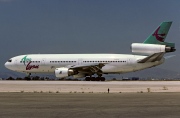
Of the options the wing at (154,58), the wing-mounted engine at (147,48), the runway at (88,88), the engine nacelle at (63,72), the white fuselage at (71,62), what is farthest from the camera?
the white fuselage at (71,62)

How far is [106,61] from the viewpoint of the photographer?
162 ft

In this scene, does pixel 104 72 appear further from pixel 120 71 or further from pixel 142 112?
pixel 142 112

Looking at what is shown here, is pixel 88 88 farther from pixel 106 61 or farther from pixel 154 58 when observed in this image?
pixel 106 61

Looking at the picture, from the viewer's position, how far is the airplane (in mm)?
47594

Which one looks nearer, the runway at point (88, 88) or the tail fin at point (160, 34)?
the runway at point (88, 88)

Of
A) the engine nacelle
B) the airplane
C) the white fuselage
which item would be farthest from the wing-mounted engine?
the engine nacelle

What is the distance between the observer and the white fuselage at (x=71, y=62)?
4859 cm

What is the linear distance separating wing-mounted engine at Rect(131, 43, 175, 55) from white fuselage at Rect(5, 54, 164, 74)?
111cm

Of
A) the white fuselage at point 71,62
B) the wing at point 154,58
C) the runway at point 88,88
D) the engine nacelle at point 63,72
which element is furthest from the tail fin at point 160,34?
the runway at point 88,88

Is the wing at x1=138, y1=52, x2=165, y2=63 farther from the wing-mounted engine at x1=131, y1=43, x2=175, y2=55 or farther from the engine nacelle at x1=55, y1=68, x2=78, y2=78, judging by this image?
the engine nacelle at x1=55, y1=68, x2=78, y2=78

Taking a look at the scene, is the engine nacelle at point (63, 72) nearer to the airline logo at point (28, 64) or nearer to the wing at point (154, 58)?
the airline logo at point (28, 64)

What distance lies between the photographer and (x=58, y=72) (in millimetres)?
46969

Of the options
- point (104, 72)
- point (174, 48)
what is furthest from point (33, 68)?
point (174, 48)

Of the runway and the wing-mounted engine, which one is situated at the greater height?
the wing-mounted engine
